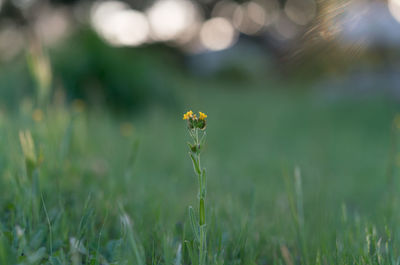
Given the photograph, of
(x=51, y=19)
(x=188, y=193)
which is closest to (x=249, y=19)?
(x=51, y=19)

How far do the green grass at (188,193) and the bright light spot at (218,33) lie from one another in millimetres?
13850

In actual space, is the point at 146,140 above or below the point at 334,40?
below

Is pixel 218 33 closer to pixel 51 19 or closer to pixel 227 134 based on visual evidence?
pixel 51 19

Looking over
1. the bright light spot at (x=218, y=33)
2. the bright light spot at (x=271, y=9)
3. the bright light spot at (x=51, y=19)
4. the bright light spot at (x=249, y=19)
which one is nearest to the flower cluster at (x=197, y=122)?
the bright light spot at (x=51, y=19)

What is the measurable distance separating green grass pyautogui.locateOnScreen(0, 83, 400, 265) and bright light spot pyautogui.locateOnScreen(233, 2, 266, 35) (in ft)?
43.0

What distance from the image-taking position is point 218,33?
62.7 feet

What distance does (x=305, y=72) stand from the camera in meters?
11.0

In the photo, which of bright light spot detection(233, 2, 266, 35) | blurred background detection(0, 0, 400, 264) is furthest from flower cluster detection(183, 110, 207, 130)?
bright light spot detection(233, 2, 266, 35)

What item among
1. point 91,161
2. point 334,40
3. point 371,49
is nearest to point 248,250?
point 334,40

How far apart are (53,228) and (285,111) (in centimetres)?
563

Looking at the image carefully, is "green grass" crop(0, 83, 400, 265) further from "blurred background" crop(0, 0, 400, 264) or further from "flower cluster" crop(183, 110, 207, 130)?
"flower cluster" crop(183, 110, 207, 130)

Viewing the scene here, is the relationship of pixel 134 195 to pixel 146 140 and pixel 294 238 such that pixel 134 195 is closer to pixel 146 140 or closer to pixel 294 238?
pixel 294 238

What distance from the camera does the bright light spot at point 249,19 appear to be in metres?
17.5

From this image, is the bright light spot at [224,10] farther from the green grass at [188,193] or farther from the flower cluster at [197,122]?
the flower cluster at [197,122]
